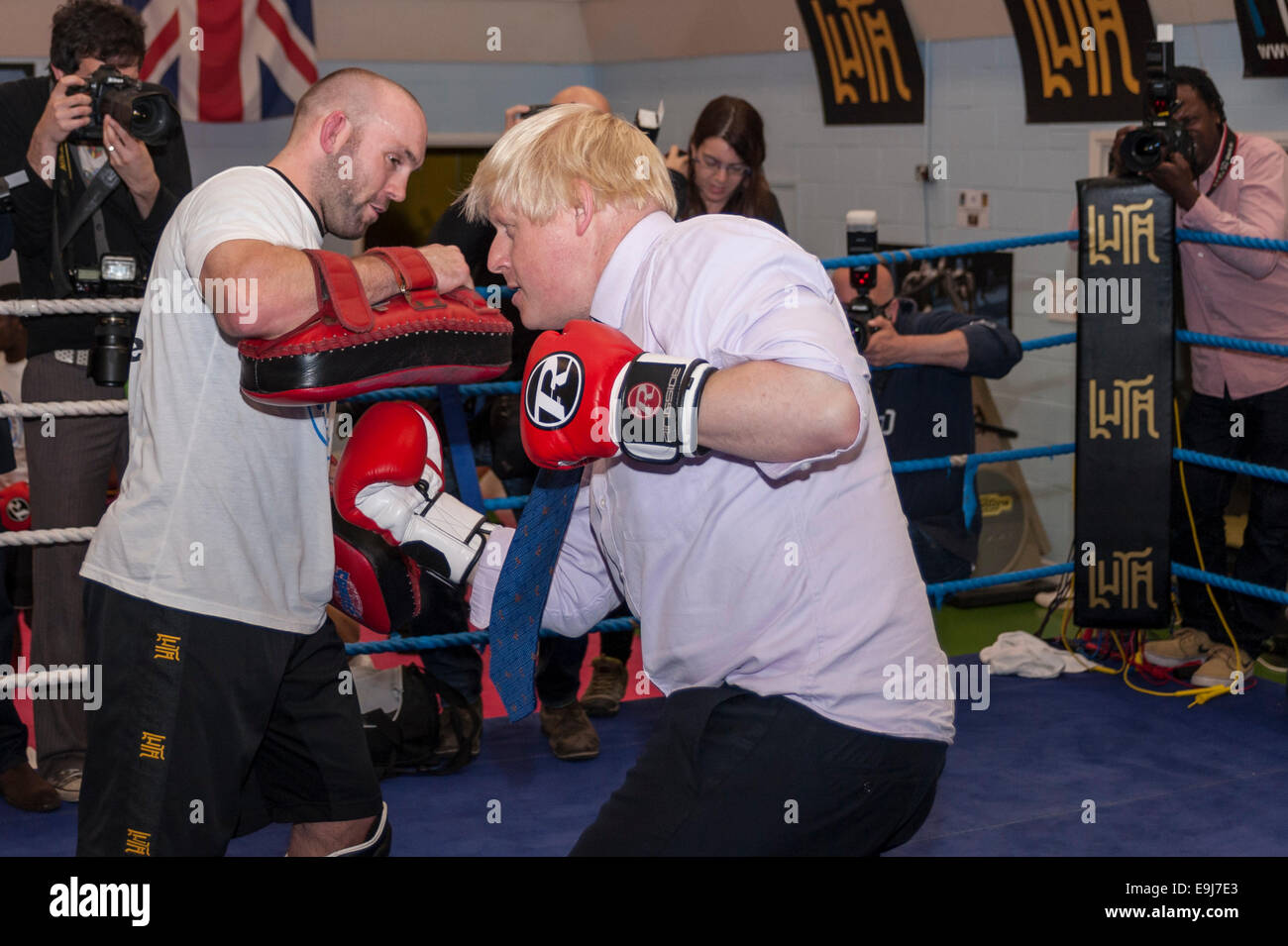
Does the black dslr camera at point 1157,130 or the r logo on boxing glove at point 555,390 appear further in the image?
the black dslr camera at point 1157,130

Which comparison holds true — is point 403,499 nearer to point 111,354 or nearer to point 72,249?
point 111,354

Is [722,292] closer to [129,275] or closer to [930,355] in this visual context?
[129,275]

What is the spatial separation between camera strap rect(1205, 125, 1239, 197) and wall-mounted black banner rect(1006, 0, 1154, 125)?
51.8 inches

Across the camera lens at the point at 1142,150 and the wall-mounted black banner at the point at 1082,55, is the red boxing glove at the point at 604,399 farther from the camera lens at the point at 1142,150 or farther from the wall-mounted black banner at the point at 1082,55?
the wall-mounted black banner at the point at 1082,55

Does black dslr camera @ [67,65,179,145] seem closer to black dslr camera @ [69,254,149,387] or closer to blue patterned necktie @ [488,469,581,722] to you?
black dslr camera @ [69,254,149,387]

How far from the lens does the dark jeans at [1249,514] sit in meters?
3.60

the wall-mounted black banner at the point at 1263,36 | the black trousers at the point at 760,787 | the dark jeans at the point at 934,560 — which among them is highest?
the wall-mounted black banner at the point at 1263,36

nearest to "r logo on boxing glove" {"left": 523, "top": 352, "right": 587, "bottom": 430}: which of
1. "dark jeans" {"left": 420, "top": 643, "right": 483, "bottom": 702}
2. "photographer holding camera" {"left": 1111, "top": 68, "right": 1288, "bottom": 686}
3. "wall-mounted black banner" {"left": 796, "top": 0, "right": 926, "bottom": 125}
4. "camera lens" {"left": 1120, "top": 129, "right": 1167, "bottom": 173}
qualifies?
"dark jeans" {"left": 420, "top": 643, "right": 483, "bottom": 702}

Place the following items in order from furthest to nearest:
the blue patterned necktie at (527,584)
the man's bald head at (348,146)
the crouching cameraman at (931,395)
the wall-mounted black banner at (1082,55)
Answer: the wall-mounted black banner at (1082,55) → the crouching cameraman at (931,395) → the man's bald head at (348,146) → the blue patterned necktie at (527,584)

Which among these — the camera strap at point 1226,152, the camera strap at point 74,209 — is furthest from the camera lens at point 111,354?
the camera strap at point 1226,152

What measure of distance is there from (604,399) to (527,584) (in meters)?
0.37

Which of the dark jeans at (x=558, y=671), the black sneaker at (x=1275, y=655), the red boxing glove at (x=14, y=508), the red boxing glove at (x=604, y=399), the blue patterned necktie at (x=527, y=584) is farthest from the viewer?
the red boxing glove at (x=14, y=508)
